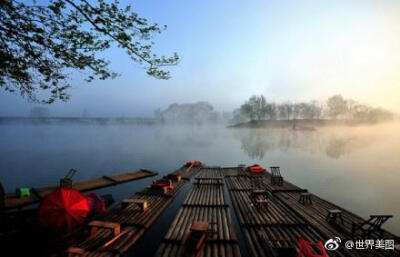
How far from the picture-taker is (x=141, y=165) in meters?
39.1

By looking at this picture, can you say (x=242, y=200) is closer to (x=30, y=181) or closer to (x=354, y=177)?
(x=354, y=177)

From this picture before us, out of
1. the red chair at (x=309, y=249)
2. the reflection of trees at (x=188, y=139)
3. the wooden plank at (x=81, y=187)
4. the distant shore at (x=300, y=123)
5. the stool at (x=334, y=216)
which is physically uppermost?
the distant shore at (x=300, y=123)

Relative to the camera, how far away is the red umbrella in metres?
10.4

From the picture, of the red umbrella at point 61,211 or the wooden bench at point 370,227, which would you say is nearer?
the wooden bench at point 370,227

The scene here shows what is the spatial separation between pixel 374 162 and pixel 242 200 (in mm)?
39391

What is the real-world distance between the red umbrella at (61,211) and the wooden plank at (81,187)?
274 inches

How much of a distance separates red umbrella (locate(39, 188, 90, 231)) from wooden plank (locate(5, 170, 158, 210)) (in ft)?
22.8

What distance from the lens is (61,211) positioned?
10609 mm

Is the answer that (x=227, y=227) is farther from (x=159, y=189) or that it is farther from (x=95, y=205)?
(x=159, y=189)

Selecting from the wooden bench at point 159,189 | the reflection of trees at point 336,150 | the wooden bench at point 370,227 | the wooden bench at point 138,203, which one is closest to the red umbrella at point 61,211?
the wooden bench at point 138,203

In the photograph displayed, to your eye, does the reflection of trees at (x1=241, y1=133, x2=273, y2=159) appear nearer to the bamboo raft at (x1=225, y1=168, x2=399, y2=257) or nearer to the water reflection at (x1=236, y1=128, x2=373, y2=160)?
the water reflection at (x1=236, y1=128, x2=373, y2=160)

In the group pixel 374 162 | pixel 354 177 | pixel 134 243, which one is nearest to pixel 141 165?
pixel 134 243

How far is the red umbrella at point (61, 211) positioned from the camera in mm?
10359

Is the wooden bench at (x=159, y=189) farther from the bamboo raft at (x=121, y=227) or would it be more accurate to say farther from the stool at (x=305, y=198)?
the stool at (x=305, y=198)
